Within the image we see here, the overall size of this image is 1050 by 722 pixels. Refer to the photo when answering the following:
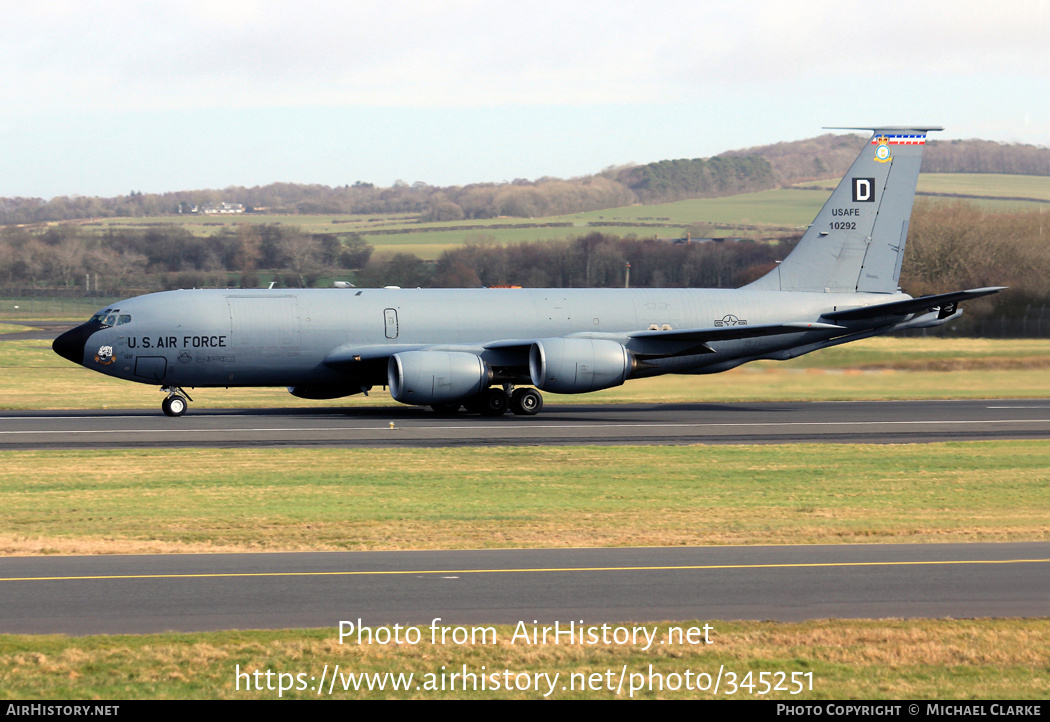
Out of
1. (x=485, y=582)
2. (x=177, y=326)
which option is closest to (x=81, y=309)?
(x=177, y=326)

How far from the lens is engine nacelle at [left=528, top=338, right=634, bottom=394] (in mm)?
34594

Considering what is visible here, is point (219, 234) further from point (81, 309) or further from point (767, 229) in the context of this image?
point (767, 229)

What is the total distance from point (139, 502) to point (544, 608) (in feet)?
34.8

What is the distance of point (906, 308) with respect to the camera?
37219 mm

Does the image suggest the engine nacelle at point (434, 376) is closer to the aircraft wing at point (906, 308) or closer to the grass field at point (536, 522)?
the grass field at point (536, 522)

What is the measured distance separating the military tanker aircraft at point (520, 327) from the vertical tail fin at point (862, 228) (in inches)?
2.0

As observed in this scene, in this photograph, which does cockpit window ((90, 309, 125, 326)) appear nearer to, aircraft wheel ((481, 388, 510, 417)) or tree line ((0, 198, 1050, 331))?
aircraft wheel ((481, 388, 510, 417))

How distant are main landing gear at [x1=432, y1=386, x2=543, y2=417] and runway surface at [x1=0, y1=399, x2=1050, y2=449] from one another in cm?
56

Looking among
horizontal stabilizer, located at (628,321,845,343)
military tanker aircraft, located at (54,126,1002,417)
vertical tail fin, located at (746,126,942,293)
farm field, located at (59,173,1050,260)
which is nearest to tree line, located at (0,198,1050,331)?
farm field, located at (59,173,1050,260)

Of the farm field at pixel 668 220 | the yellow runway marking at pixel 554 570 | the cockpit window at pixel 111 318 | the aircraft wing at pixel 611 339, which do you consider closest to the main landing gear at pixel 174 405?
the cockpit window at pixel 111 318

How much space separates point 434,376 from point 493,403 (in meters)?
2.86

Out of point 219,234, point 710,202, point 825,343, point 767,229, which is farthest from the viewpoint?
point 710,202

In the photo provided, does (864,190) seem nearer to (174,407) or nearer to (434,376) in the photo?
(434,376)

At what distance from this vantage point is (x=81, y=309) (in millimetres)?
96000
